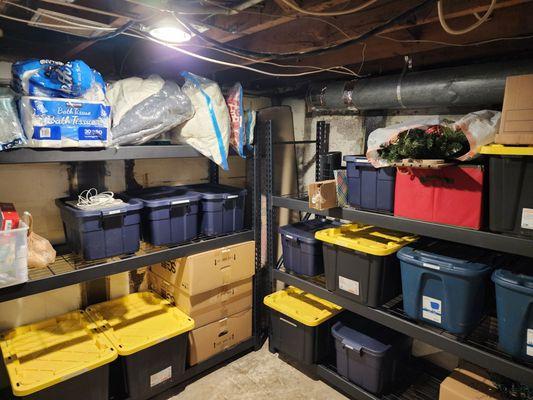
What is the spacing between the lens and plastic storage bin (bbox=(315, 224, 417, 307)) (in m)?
1.98

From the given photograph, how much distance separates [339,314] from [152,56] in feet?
6.79

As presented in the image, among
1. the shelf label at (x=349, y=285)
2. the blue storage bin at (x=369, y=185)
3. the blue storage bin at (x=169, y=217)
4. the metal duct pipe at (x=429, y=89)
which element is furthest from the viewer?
the blue storage bin at (x=169, y=217)

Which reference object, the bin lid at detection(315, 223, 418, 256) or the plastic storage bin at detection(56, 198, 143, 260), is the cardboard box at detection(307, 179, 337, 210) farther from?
the plastic storage bin at detection(56, 198, 143, 260)

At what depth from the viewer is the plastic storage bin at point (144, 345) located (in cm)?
211

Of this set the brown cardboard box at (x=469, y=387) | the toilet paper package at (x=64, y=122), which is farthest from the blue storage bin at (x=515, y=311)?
the toilet paper package at (x=64, y=122)

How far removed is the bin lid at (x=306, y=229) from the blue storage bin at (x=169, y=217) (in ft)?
2.05

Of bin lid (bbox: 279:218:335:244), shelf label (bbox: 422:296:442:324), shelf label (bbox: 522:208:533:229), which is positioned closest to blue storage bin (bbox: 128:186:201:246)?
bin lid (bbox: 279:218:335:244)

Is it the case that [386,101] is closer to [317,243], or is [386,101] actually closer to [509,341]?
[317,243]

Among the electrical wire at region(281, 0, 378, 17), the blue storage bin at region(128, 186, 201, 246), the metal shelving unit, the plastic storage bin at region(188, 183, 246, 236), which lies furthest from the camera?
the plastic storage bin at region(188, 183, 246, 236)

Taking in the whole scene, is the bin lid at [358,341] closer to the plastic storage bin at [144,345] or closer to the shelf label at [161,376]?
the plastic storage bin at [144,345]

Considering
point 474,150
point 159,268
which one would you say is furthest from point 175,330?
point 474,150

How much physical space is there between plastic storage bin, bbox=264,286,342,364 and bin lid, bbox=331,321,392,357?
12 cm

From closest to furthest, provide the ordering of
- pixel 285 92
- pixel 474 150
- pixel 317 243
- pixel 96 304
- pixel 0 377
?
1. pixel 474 150
2. pixel 0 377
3. pixel 317 243
4. pixel 96 304
5. pixel 285 92

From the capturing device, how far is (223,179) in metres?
3.21
